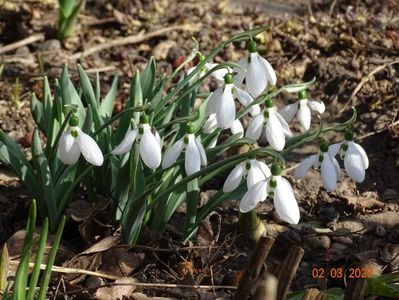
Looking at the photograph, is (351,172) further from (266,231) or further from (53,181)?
(53,181)

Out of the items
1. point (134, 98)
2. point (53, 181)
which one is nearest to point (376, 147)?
point (134, 98)

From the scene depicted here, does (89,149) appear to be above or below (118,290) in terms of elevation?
above

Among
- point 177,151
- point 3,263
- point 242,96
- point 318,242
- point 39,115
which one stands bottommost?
point 318,242

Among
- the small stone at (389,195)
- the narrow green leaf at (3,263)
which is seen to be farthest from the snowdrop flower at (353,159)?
the narrow green leaf at (3,263)

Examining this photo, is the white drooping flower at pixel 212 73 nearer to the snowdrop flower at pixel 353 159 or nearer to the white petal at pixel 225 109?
the white petal at pixel 225 109

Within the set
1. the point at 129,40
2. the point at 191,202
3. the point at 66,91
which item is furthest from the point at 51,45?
the point at 191,202

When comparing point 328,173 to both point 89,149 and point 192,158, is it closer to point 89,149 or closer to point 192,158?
point 192,158

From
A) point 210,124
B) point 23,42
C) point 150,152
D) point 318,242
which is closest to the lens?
point 150,152
